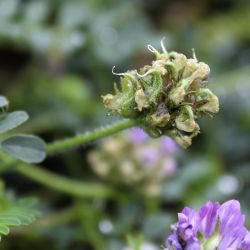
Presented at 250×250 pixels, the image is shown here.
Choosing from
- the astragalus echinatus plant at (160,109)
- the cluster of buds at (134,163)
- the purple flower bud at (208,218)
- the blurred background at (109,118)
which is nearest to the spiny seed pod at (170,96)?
the astragalus echinatus plant at (160,109)

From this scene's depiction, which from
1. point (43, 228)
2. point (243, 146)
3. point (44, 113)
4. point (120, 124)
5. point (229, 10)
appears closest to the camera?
point (120, 124)

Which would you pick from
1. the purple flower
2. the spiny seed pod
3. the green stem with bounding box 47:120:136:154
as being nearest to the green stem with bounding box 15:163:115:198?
the green stem with bounding box 47:120:136:154

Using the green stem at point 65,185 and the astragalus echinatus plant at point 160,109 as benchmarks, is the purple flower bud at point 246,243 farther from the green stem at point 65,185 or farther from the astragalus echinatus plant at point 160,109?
the green stem at point 65,185

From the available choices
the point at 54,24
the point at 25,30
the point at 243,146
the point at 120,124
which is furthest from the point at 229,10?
the point at 120,124

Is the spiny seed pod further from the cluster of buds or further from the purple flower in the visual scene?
the cluster of buds

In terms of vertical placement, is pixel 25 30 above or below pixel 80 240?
above

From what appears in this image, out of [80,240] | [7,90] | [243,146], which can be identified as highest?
[7,90]

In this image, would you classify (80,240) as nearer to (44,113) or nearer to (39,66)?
(44,113)

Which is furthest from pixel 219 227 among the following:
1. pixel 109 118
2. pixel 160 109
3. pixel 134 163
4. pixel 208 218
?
pixel 109 118
